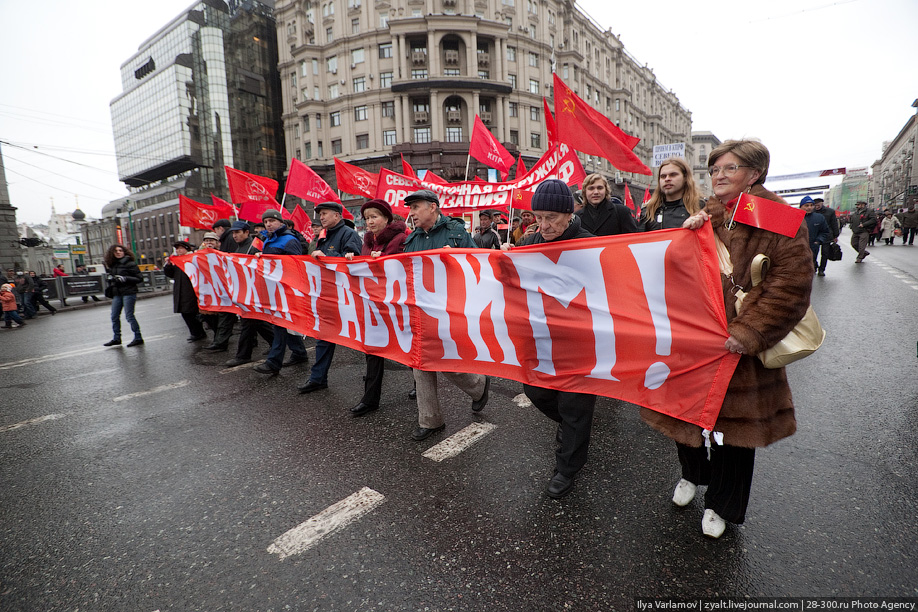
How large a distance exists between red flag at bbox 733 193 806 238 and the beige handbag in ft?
0.46

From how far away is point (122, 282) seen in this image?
25.2 ft

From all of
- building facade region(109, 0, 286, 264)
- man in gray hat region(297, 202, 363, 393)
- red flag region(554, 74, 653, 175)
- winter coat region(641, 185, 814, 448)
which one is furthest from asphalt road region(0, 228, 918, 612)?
building facade region(109, 0, 286, 264)

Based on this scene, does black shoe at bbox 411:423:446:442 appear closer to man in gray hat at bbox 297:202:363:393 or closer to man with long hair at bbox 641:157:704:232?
man in gray hat at bbox 297:202:363:393

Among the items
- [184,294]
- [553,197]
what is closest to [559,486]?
[553,197]

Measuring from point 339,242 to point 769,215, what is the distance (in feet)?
13.7

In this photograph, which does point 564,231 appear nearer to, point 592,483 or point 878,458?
point 592,483

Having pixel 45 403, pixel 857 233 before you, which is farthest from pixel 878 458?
pixel 857 233

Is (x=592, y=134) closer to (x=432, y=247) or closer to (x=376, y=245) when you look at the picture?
(x=432, y=247)

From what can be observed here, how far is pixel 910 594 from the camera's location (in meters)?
1.84

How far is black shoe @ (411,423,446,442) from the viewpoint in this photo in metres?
3.59

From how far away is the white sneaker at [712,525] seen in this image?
2237 millimetres

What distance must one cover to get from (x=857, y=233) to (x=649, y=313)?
647 inches

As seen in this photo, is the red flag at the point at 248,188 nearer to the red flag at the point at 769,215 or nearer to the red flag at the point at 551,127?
the red flag at the point at 551,127

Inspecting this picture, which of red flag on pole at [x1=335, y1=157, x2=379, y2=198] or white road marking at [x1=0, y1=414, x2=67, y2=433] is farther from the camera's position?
red flag on pole at [x1=335, y1=157, x2=379, y2=198]
